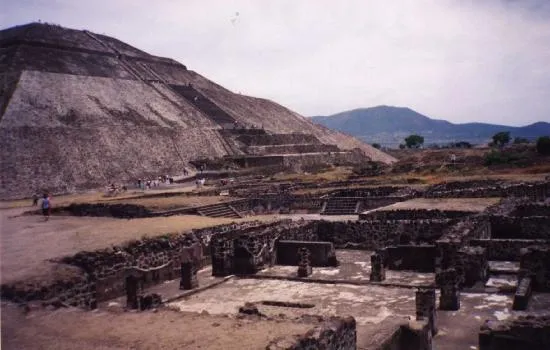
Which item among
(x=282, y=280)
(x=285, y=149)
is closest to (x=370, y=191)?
(x=282, y=280)

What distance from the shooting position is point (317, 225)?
20.8m

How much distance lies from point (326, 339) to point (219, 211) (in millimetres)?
20800

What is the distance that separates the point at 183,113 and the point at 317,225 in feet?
173

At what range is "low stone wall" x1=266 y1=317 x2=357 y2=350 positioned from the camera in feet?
23.4

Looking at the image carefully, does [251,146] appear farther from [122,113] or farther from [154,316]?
[154,316]

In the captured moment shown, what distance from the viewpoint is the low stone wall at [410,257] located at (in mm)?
15977

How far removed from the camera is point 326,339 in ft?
25.1

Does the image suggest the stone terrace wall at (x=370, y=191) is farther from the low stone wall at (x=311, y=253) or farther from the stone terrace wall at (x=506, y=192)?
the low stone wall at (x=311, y=253)

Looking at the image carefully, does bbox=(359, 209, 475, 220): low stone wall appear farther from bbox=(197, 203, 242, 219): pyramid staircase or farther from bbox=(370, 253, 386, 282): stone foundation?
bbox=(197, 203, 242, 219): pyramid staircase

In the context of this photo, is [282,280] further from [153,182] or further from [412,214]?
[153,182]

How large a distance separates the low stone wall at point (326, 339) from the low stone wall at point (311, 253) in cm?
887

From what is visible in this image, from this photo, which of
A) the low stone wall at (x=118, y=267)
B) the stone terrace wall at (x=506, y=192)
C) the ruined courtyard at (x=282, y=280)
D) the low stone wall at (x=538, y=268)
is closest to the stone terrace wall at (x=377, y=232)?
the ruined courtyard at (x=282, y=280)

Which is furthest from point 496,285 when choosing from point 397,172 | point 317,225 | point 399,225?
point 397,172

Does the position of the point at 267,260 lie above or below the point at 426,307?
below
